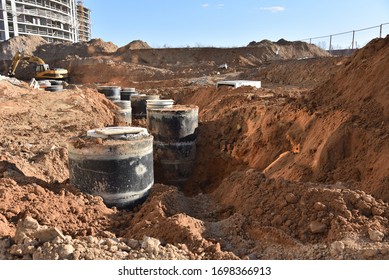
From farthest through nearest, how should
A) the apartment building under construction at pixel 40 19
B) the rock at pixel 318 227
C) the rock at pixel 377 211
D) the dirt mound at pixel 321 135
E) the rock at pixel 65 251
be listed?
the apartment building under construction at pixel 40 19
the dirt mound at pixel 321 135
the rock at pixel 377 211
the rock at pixel 318 227
the rock at pixel 65 251

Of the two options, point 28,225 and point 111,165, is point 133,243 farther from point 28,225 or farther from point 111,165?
point 111,165

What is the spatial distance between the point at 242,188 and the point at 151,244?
2181 millimetres

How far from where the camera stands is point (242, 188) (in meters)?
5.36

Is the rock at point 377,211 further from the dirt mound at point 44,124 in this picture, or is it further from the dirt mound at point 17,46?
the dirt mound at point 17,46

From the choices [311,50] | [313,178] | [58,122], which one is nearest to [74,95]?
[58,122]

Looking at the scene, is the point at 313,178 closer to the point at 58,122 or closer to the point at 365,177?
the point at 365,177

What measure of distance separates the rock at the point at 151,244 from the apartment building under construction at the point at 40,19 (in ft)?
218

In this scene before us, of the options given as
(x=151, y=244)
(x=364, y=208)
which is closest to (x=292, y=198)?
(x=364, y=208)

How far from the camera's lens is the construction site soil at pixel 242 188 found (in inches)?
143

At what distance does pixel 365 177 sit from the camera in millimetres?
5348

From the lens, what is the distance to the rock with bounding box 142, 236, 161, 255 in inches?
139

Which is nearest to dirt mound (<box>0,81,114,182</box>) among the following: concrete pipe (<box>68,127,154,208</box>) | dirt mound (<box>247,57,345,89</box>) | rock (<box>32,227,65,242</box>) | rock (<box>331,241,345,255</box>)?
concrete pipe (<box>68,127,154,208</box>)

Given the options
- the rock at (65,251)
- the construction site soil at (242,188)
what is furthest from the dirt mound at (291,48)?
the rock at (65,251)
